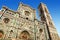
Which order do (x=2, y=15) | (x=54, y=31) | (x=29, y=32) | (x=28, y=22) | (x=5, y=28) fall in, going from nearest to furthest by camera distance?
1. (x=5, y=28)
2. (x=2, y=15)
3. (x=29, y=32)
4. (x=28, y=22)
5. (x=54, y=31)

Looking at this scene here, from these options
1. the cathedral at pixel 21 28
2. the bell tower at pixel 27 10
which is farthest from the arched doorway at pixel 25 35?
the bell tower at pixel 27 10

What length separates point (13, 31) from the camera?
15.8 metres

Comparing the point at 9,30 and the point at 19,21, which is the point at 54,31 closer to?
the point at 19,21

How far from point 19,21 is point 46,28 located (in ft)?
25.6

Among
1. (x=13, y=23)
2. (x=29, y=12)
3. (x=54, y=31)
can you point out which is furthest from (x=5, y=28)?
(x=54, y=31)

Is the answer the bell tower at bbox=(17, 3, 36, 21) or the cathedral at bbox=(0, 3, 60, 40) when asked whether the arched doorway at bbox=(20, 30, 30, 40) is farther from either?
the bell tower at bbox=(17, 3, 36, 21)

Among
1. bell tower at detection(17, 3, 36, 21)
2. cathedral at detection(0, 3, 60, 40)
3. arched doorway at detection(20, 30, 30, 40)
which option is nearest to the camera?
cathedral at detection(0, 3, 60, 40)

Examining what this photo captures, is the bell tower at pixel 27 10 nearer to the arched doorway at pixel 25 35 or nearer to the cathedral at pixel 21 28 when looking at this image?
the cathedral at pixel 21 28

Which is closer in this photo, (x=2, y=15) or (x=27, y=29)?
(x=2, y=15)

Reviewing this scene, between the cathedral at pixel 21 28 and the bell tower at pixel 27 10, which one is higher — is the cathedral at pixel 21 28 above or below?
below

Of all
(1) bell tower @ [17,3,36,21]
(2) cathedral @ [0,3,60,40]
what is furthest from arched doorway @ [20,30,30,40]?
(1) bell tower @ [17,3,36,21]

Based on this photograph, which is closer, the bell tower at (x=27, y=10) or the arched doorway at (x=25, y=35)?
the arched doorway at (x=25, y=35)

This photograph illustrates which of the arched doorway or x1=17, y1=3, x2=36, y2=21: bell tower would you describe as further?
x1=17, y1=3, x2=36, y2=21: bell tower

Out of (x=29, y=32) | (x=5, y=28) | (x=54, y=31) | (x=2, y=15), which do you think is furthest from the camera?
(x=54, y=31)
